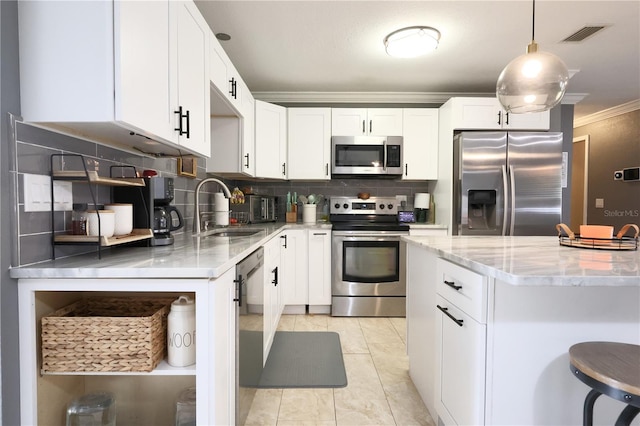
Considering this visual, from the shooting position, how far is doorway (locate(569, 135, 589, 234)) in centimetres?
524

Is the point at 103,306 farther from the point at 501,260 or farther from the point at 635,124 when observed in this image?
the point at 635,124

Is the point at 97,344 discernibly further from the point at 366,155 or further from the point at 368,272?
the point at 366,155

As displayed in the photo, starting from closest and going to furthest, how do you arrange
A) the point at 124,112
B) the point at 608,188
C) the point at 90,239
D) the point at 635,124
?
the point at 124,112 → the point at 90,239 → the point at 635,124 → the point at 608,188

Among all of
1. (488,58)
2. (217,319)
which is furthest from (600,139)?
(217,319)

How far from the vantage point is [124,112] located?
3.52ft

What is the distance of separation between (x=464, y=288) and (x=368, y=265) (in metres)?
2.07

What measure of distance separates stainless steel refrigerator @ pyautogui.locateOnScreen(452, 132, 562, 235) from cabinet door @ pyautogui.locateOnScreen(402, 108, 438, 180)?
1.47ft

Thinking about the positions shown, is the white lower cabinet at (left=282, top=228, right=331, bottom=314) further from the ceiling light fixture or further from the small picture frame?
the ceiling light fixture

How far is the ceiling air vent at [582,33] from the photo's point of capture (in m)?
2.46

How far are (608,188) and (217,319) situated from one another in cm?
574

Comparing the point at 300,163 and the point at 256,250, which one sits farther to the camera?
the point at 300,163

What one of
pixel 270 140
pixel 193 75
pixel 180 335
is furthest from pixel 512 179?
pixel 180 335

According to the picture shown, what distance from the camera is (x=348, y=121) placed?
3.67 meters

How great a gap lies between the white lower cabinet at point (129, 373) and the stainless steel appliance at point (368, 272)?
212cm
